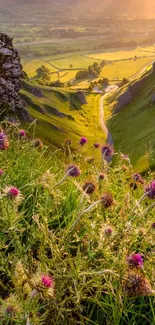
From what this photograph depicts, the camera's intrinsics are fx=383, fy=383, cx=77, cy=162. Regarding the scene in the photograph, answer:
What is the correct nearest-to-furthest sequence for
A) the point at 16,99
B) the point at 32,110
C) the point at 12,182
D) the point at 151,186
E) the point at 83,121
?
the point at 151,186, the point at 12,182, the point at 16,99, the point at 32,110, the point at 83,121

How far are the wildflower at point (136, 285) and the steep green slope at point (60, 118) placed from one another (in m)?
105

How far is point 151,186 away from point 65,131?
138 m

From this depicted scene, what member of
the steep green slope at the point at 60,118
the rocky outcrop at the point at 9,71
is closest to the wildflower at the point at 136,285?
the rocky outcrop at the point at 9,71

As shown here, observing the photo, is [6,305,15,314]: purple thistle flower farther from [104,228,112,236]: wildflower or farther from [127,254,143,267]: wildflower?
[104,228,112,236]: wildflower

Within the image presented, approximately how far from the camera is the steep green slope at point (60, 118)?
13175 centimetres

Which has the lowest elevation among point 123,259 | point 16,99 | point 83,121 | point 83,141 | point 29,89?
point 83,121

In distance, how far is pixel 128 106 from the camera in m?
180

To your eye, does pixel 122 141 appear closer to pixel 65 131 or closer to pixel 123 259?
pixel 65 131

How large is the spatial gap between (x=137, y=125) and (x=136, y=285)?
477 ft

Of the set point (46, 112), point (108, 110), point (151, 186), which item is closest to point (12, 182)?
point (151, 186)

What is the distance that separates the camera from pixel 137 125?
147250 millimetres

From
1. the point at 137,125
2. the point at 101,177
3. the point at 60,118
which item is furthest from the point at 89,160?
the point at 60,118

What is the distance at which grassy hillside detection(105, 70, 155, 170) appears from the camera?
11496 cm

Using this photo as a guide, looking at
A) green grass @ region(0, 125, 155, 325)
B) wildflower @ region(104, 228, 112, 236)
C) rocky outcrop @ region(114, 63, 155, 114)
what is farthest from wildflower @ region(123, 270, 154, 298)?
rocky outcrop @ region(114, 63, 155, 114)
